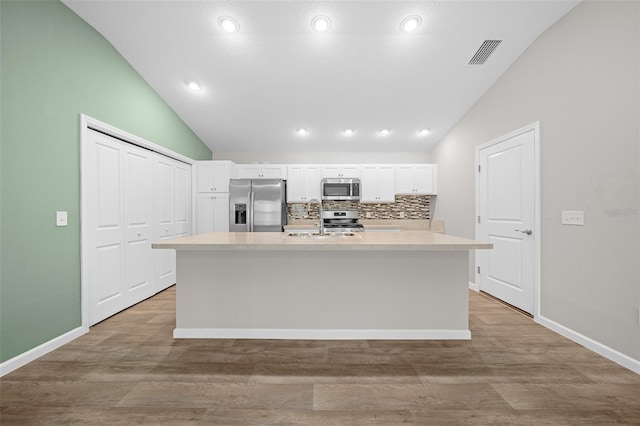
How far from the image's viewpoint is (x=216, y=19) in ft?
8.89

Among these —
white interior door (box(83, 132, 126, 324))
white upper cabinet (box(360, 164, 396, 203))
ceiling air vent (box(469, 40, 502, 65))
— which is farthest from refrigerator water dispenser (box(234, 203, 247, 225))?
ceiling air vent (box(469, 40, 502, 65))

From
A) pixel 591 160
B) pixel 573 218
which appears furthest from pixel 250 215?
pixel 591 160

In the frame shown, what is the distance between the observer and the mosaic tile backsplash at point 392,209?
5.57m

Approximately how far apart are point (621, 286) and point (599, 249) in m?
0.30

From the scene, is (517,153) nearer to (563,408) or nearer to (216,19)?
(563,408)

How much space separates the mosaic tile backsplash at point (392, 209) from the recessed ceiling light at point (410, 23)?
3.26 m

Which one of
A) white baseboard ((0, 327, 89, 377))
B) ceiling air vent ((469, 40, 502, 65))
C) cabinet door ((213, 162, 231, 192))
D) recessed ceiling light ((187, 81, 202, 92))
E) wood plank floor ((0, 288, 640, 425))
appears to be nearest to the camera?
wood plank floor ((0, 288, 640, 425))

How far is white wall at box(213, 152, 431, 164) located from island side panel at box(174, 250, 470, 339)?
341 centimetres

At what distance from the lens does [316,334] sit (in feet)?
7.98

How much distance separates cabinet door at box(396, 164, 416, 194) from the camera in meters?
5.30

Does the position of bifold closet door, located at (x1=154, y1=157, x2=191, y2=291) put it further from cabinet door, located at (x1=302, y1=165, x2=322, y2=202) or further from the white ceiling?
cabinet door, located at (x1=302, y1=165, x2=322, y2=202)

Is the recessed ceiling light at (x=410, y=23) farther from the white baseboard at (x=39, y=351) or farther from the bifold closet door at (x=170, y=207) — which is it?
the white baseboard at (x=39, y=351)

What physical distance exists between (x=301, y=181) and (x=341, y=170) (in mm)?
808

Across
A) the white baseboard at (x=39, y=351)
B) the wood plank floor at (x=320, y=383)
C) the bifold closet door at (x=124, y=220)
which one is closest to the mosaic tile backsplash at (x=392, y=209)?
the bifold closet door at (x=124, y=220)
